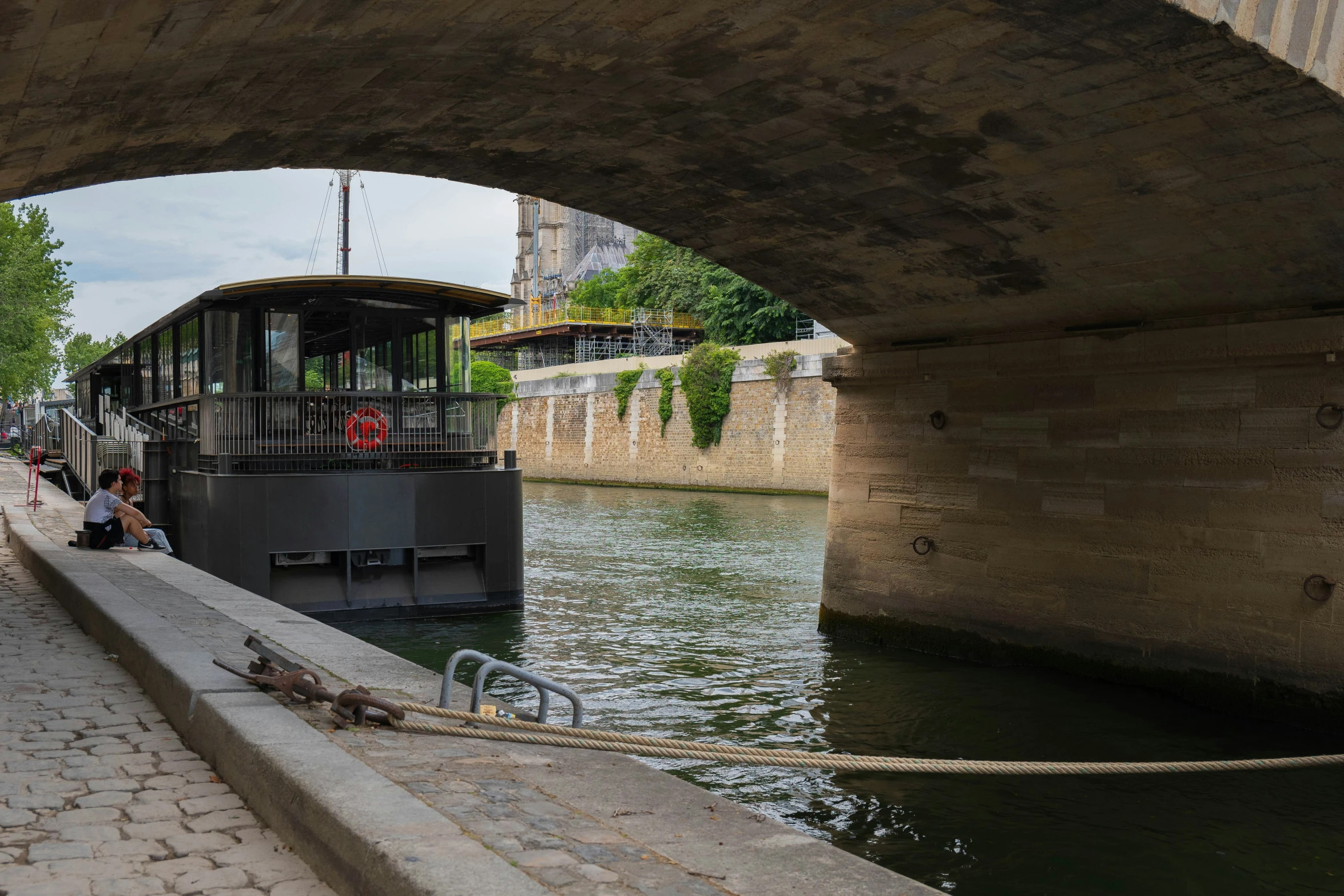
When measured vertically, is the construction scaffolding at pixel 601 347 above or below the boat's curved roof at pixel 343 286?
above

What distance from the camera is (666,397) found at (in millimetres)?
40875

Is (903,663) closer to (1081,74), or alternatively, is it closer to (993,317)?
(993,317)

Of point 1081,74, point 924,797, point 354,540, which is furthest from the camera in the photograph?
point 354,540

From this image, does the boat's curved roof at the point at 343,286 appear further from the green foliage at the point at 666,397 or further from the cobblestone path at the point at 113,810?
the green foliage at the point at 666,397

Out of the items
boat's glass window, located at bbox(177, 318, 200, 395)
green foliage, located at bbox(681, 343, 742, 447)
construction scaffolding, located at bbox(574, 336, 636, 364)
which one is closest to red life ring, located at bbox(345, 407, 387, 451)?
boat's glass window, located at bbox(177, 318, 200, 395)

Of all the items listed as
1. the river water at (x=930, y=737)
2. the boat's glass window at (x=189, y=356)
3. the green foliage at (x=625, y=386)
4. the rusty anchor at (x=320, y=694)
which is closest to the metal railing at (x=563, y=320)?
the green foliage at (x=625, y=386)

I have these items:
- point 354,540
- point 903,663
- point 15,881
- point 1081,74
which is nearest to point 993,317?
point 903,663

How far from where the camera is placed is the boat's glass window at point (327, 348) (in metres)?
14.1

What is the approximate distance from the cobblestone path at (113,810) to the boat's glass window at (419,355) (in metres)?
8.45

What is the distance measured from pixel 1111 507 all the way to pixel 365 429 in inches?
317

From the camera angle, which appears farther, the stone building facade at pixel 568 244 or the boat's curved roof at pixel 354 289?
the stone building facade at pixel 568 244

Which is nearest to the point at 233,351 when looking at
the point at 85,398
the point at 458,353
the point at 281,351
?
the point at 281,351

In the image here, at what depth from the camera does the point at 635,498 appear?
117 ft

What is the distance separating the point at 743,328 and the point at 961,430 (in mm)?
34722
